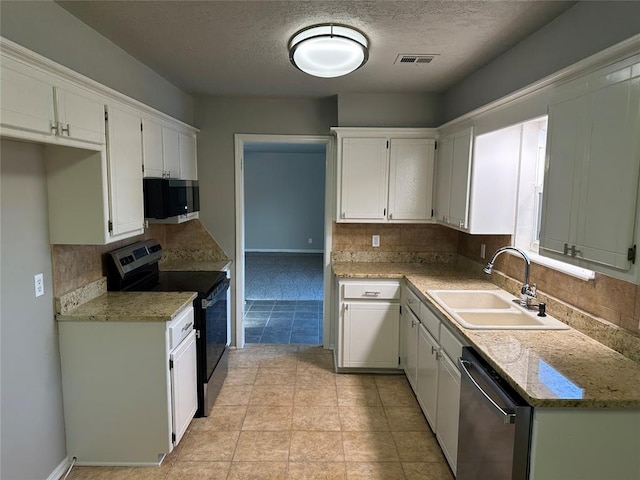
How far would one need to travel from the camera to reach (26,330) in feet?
6.57

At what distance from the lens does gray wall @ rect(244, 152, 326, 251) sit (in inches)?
377

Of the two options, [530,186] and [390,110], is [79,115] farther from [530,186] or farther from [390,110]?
[530,186]

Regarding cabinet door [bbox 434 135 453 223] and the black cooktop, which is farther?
cabinet door [bbox 434 135 453 223]

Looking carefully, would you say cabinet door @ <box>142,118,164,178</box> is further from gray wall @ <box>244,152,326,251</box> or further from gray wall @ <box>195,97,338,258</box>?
gray wall @ <box>244,152,326,251</box>

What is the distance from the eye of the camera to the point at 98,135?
2.14 m

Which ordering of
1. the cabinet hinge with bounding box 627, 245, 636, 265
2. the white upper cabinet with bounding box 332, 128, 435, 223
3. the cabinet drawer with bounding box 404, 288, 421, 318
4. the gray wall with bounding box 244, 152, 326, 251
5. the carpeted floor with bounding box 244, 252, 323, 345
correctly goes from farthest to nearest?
1. the gray wall with bounding box 244, 152, 326, 251
2. the carpeted floor with bounding box 244, 252, 323, 345
3. the white upper cabinet with bounding box 332, 128, 435, 223
4. the cabinet drawer with bounding box 404, 288, 421, 318
5. the cabinet hinge with bounding box 627, 245, 636, 265

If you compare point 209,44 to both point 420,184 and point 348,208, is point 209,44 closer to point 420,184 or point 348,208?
point 348,208

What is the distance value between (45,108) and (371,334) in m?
2.79

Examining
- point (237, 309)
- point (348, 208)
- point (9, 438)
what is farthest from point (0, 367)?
point (348, 208)

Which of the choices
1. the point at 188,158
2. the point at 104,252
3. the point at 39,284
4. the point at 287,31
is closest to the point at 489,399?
the point at 287,31

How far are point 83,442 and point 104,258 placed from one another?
112cm

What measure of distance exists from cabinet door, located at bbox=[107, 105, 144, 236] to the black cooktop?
1.75 feet

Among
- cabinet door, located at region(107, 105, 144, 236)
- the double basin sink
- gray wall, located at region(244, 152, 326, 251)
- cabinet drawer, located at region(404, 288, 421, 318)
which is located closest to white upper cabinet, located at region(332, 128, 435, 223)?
cabinet drawer, located at region(404, 288, 421, 318)

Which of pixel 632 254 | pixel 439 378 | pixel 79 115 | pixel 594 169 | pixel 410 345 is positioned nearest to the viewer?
pixel 632 254
